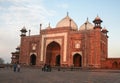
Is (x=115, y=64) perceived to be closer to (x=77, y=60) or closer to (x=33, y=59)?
(x=77, y=60)

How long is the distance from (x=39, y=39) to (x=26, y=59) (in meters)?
4.41

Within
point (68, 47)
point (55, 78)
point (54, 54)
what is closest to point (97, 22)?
point (68, 47)

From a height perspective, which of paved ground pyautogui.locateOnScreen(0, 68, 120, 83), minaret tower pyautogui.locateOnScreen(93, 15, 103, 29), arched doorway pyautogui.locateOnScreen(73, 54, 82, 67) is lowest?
paved ground pyautogui.locateOnScreen(0, 68, 120, 83)

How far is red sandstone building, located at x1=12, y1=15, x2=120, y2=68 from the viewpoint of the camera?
29.0 m

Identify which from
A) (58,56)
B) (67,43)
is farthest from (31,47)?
(67,43)

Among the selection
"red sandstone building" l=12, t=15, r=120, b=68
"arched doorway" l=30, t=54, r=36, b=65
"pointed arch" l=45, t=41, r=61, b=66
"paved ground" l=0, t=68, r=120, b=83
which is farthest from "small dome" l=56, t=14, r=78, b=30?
"paved ground" l=0, t=68, r=120, b=83

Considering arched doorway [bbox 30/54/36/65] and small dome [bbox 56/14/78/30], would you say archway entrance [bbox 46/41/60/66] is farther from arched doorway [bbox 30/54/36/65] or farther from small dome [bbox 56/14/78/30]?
small dome [bbox 56/14/78/30]

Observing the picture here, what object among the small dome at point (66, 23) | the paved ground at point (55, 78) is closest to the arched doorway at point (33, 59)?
the small dome at point (66, 23)

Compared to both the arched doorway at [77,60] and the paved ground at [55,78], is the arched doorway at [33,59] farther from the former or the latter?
the paved ground at [55,78]

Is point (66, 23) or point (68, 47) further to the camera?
point (66, 23)

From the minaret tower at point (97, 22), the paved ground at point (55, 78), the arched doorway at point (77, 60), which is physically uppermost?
the minaret tower at point (97, 22)

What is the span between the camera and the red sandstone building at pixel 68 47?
95.1 ft

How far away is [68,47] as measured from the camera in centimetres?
3127

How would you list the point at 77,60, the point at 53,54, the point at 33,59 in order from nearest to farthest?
the point at 77,60, the point at 53,54, the point at 33,59
